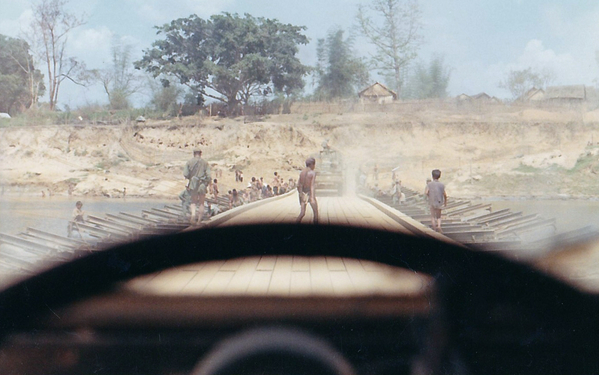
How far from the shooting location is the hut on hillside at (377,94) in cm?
412

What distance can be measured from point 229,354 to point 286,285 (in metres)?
0.44

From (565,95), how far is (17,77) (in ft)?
15.8

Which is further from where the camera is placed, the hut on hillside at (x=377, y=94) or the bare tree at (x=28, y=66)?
the hut on hillside at (x=377, y=94)

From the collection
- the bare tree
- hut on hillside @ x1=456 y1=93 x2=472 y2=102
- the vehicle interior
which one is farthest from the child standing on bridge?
the bare tree

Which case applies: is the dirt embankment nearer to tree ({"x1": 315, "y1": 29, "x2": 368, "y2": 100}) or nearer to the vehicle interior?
tree ({"x1": 315, "y1": 29, "x2": 368, "y2": 100})

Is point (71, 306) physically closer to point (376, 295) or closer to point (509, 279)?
point (376, 295)

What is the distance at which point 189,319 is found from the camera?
2.55 meters

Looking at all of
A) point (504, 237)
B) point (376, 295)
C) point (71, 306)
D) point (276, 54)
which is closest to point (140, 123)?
point (276, 54)

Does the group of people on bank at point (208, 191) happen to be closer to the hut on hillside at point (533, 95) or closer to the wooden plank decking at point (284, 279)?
the wooden plank decking at point (284, 279)

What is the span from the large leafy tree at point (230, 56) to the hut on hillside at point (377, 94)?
0.57m

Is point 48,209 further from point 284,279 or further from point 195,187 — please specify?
point 284,279

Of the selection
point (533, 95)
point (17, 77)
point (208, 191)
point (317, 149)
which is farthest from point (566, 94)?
point (17, 77)

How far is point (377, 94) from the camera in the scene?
4406mm

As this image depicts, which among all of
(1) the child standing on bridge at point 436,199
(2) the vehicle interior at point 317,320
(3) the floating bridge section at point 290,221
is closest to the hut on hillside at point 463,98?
(3) the floating bridge section at point 290,221
